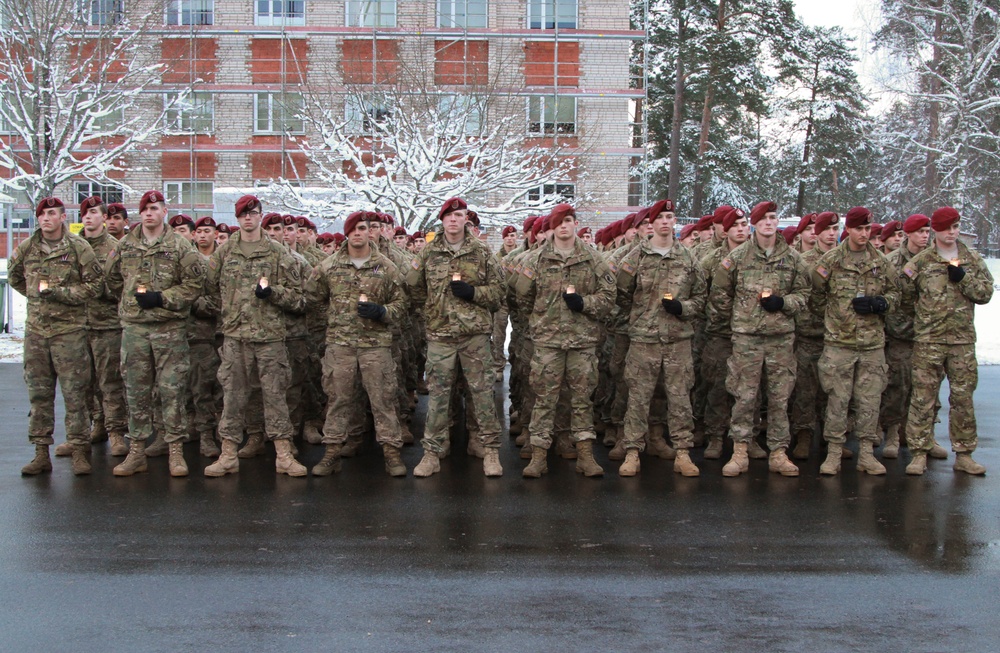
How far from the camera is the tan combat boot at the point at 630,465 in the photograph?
829cm

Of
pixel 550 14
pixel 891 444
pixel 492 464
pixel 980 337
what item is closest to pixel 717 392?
pixel 891 444

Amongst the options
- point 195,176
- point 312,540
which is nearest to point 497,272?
point 312,540

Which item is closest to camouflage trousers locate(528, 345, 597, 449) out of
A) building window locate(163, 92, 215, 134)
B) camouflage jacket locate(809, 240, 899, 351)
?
camouflage jacket locate(809, 240, 899, 351)

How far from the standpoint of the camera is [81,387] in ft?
27.3

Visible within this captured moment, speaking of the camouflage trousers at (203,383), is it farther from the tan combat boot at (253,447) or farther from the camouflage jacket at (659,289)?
the camouflage jacket at (659,289)

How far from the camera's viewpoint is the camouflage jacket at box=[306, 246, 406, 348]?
8.16 metres

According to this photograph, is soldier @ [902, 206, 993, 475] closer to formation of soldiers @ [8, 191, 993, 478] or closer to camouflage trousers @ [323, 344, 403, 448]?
formation of soldiers @ [8, 191, 993, 478]

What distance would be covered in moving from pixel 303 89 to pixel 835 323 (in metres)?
21.3

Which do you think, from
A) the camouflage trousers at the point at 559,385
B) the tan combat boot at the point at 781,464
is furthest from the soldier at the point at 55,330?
the tan combat boot at the point at 781,464

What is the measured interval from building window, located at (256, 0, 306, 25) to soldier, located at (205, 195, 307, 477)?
2663cm

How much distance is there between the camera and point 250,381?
328 inches

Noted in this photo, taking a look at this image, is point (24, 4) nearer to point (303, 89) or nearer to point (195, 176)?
point (303, 89)

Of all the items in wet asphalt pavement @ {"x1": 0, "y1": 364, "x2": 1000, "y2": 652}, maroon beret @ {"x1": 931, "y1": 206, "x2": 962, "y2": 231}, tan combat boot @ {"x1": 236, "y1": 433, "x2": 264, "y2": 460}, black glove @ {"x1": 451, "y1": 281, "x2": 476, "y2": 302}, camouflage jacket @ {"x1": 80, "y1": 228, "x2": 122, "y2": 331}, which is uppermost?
maroon beret @ {"x1": 931, "y1": 206, "x2": 962, "y2": 231}

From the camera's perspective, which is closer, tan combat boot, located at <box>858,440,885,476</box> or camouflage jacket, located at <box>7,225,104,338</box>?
camouflage jacket, located at <box>7,225,104,338</box>
